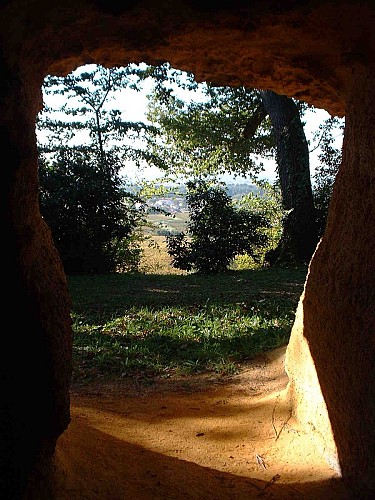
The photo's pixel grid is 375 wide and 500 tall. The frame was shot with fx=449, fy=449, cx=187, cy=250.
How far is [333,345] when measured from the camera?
2.86m

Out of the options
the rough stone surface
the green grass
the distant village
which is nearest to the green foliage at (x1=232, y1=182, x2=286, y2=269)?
the distant village

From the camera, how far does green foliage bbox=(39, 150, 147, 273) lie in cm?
1152

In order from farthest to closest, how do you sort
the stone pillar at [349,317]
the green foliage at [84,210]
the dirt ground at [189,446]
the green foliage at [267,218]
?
the green foliage at [267,218] → the green foliage at [84,210] → the dirt ground at [189,446] → the stone pillar at [349,317]

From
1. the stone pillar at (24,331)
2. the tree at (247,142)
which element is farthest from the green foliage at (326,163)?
the stone pillar at (24,331)

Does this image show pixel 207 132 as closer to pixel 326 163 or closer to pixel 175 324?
pixel 326 163

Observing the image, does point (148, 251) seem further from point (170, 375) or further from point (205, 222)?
point (170, 375)

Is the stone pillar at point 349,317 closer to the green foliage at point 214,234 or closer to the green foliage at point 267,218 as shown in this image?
the green foliage at point 214,234

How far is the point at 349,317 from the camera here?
2.67m

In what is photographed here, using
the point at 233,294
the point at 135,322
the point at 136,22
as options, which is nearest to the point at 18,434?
the point at 136,22

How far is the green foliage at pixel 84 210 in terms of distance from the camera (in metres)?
11.5

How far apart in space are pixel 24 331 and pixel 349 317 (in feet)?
5.99

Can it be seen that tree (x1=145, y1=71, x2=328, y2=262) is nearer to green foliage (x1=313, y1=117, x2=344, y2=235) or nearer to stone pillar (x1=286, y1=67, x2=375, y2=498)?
green foliage (x1=313, y1=117, x2=344, y2=235)

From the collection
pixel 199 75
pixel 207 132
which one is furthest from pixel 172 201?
pixel 199 75

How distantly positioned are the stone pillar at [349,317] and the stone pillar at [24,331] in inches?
63.4
